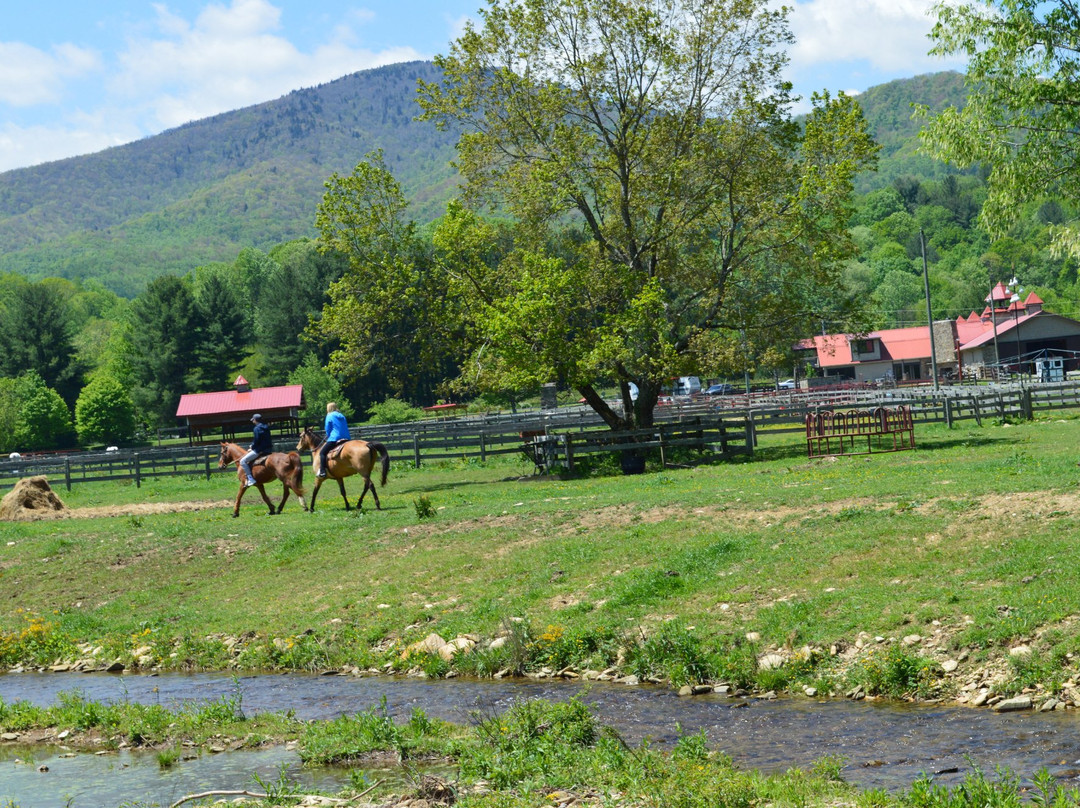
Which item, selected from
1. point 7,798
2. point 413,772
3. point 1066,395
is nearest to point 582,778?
point 413,772

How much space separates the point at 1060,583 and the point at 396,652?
26.0 feet

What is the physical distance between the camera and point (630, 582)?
14.9 meters

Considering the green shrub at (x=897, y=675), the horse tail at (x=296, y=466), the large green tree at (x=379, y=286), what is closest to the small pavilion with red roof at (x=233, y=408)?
the large green tree at (x=379, y=286)

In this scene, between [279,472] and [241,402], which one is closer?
[279,472]

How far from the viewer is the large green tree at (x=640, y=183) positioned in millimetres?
33250

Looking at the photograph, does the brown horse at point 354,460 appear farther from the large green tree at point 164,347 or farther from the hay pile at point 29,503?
the large green tree at point 164,347

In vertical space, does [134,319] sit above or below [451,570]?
above

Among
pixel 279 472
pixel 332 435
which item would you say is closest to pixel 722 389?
pixel 279 472

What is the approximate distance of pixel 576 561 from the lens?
53.6 feet

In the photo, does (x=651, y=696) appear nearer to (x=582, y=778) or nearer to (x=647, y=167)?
(x=582, y=778)

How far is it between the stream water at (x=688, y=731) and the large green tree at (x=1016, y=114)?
1509 cm

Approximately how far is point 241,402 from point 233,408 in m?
0.70

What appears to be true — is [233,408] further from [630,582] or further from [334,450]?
[630,582]

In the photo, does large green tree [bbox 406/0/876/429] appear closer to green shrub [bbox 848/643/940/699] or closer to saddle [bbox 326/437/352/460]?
saddle [bbox 326/437/352/460]
